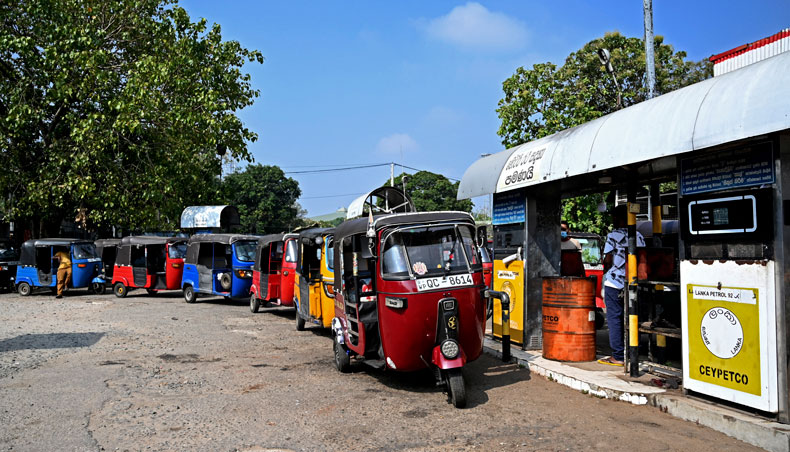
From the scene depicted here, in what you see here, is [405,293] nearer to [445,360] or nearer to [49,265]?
[445,360]

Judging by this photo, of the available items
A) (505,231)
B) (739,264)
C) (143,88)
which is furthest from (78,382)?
(143,88)

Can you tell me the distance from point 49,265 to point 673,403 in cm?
2333

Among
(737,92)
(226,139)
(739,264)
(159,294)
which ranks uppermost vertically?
(226,139)

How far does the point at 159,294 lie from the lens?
80.0ft

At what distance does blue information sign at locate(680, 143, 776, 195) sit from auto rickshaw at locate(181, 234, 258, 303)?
14.5 m

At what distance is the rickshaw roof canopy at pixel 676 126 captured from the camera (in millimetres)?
5164

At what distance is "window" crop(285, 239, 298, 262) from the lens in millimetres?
15234

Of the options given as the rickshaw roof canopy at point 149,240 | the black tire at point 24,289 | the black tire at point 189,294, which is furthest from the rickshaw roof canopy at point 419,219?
the black tire at point 24,289

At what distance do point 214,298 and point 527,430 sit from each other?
1835 cm

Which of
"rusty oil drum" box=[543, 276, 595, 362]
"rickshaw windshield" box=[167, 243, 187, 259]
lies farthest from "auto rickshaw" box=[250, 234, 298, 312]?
"rusty oil drum" box=[543, 276, 595, 362]

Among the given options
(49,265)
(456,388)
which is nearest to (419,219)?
(456,388)

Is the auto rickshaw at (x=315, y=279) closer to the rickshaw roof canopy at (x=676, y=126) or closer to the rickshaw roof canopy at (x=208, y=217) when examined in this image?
the rickshaw roof canopy at (x=676, y=126)

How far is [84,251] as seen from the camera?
23391 millimetres

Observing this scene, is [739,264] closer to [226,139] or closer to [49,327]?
[49,327]
